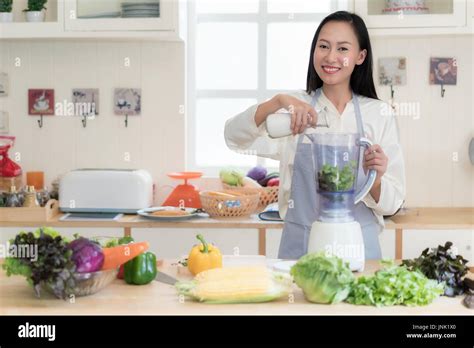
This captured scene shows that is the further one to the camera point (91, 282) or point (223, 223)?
point (223, 223)

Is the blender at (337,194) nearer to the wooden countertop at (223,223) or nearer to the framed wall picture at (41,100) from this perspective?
the wooden countertop at (223,223)

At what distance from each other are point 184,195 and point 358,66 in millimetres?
1427

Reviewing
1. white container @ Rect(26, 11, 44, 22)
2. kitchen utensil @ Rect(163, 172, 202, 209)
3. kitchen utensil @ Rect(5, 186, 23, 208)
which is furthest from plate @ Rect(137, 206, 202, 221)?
white container @ Rect(26, 11, 44, 22)

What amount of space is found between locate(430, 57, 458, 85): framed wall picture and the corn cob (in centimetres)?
236

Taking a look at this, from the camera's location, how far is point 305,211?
2.56 metres

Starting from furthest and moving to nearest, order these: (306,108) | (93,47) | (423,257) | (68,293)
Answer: (93,47)
(306,108)
(423,257)
(68,293)

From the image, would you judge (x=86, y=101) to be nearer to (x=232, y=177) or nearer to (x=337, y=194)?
(x=232, y=177)

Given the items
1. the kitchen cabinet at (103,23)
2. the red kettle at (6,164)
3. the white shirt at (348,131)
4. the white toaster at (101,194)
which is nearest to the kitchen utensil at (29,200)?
the white toaster at (101,194)

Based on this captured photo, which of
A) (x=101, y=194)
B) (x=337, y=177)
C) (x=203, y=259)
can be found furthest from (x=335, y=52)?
(x=101, y=194)

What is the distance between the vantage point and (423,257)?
189 cm

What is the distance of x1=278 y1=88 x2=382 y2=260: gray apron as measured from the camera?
2521 millimetres

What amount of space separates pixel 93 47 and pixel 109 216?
919 mm

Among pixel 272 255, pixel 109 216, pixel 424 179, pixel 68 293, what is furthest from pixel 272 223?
pixel 68 293
